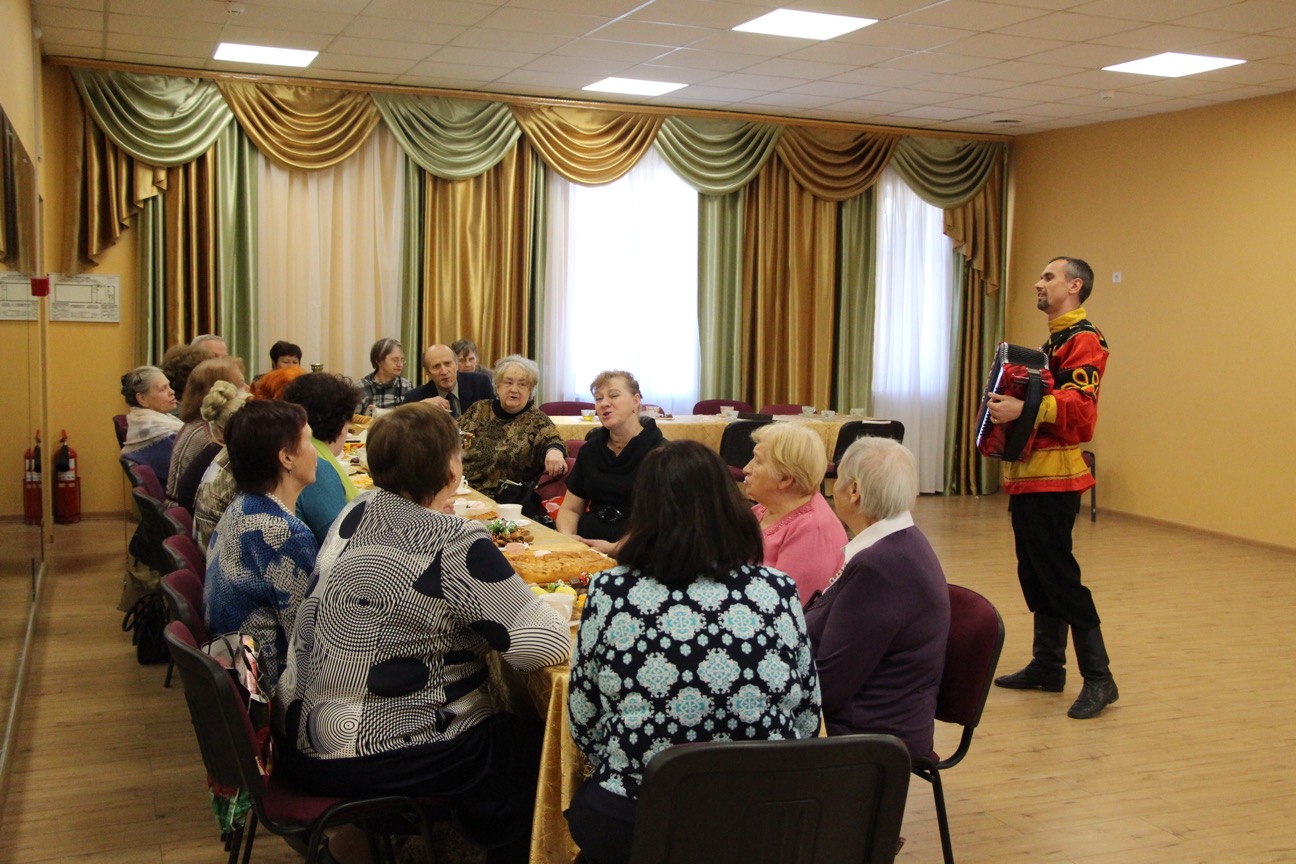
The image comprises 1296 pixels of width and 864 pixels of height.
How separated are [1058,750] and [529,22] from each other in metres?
4.55

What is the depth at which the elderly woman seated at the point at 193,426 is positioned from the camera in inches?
179

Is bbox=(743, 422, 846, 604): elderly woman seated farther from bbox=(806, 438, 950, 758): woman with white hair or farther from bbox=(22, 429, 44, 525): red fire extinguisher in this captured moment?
bbox=(22, 429, 44, 525): red fire extinguisher

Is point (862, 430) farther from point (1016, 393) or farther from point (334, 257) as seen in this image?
point (334, 257)

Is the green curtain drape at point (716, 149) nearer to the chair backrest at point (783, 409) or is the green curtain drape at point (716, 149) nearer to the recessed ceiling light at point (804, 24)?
the chair backrest at point (783, 409)

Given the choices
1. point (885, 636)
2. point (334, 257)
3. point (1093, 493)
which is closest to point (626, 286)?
point (334, 257)

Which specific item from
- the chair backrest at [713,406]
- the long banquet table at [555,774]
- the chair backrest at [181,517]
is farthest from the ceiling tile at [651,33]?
the long banquet table at [555,774]

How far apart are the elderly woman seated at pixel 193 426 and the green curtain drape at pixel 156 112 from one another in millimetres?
3470

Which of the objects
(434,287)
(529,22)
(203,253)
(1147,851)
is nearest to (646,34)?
(529,22)

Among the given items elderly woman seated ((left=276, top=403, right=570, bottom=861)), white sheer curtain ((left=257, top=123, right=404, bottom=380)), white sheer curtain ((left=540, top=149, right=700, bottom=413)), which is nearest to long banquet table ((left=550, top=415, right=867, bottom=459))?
white sheer curtain ((left=540, top=149, right=700, bottom=413))

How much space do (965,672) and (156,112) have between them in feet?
22.4

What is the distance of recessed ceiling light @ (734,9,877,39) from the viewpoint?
6.16 metres

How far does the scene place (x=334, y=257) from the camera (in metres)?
8.43

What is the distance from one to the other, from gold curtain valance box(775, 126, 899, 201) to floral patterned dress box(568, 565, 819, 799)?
25.9 feet

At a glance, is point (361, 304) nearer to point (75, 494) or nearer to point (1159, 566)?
point (75, 494)
